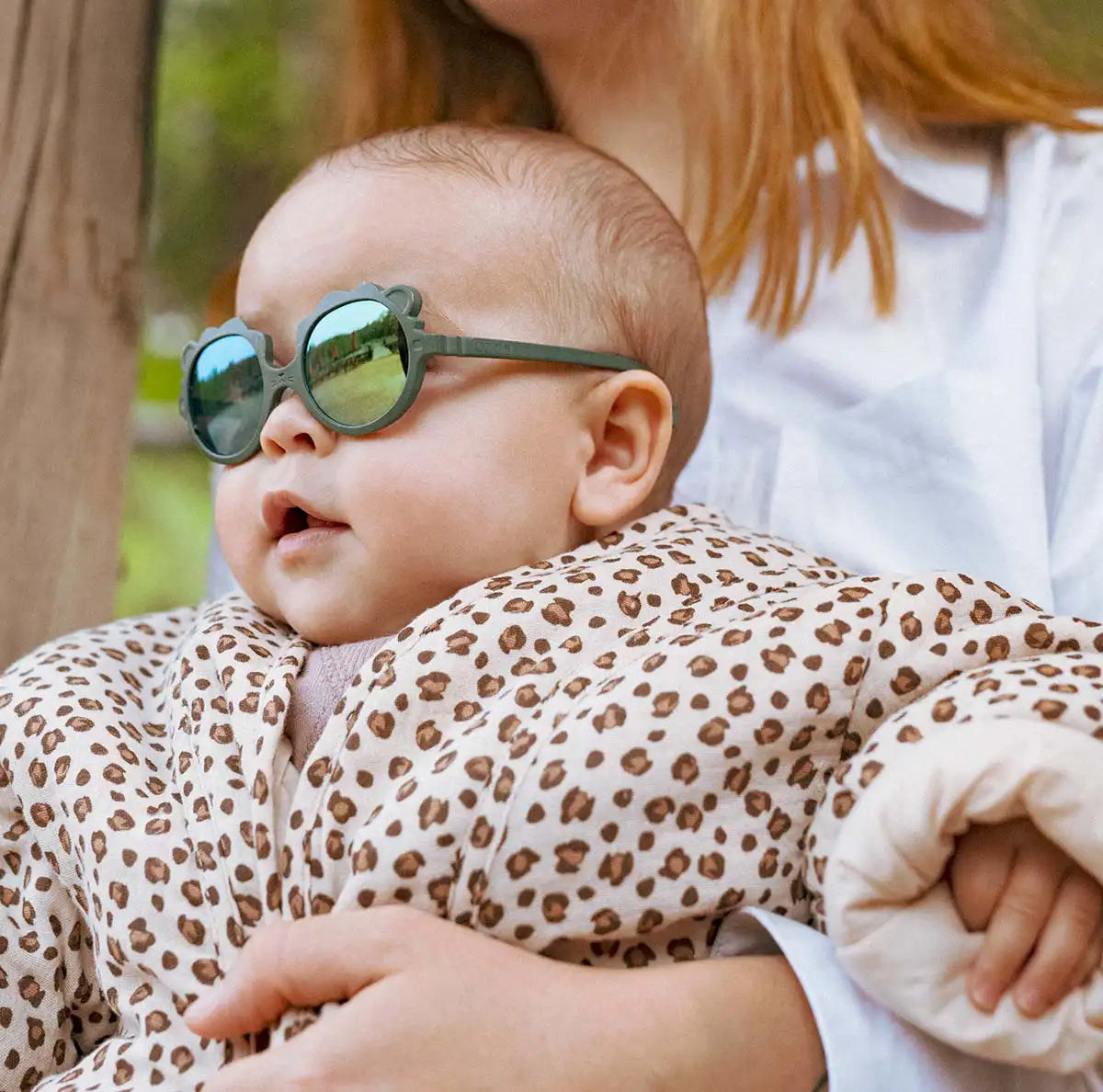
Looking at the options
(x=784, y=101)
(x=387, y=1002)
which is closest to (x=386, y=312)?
(x=387, y=1002)

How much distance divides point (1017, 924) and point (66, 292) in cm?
129

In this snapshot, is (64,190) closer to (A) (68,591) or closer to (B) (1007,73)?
(A) (68,591)

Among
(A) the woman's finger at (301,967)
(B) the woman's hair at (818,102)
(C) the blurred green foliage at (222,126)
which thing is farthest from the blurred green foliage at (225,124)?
(A) the woman's finger at (301,967)

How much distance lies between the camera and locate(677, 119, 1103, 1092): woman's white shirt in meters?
1.32

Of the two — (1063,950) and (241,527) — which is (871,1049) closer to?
(1063,950)

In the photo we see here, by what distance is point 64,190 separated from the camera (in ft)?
5.08

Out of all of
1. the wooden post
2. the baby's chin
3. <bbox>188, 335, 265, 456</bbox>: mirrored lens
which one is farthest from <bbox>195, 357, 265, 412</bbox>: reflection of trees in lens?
the wooden post

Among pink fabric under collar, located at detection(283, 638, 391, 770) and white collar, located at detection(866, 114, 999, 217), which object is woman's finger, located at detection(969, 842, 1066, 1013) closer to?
pink fabric under collar, located at detection(283, 638, 391, 770)

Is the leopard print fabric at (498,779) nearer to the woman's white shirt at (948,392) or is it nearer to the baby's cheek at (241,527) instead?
the baby's cheek at (241,527)

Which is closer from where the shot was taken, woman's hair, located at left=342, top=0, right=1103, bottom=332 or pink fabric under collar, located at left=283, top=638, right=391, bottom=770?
pink fabric under collar, located at left=283, top=638, right=391, bottom=770

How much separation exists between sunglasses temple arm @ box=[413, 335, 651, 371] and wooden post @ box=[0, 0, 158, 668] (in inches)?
27.4

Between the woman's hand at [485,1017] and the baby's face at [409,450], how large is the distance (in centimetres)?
30

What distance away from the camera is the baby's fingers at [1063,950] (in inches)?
30.1

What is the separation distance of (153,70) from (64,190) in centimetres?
22
